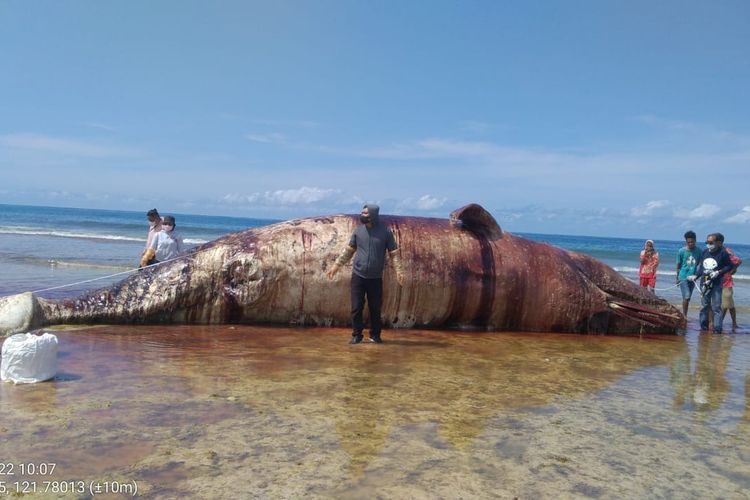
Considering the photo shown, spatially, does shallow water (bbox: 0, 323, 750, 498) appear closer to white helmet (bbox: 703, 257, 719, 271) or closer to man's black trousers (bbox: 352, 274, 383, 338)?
man's black trousers (bbox: 352, 274, 383, 338)

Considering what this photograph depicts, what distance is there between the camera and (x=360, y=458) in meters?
3.28

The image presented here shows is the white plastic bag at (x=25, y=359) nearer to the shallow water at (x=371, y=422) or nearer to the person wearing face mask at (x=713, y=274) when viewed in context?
the shallow water at (x=371, y=422)

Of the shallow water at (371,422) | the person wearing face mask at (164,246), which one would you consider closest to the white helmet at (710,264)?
the shallow water at (371,422)

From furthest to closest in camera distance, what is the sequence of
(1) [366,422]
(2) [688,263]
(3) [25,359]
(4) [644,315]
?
1. (2) [688,263]
2. (4) [644,315]
3. (3) [25,359]
4. (1) [366,422]

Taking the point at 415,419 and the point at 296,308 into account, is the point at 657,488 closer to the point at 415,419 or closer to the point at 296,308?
the point at 415,419

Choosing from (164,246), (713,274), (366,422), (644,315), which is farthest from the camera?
(713,274)

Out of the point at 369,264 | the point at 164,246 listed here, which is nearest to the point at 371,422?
the point at 369,264

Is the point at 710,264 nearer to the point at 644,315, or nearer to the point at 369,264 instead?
the point at 644,315

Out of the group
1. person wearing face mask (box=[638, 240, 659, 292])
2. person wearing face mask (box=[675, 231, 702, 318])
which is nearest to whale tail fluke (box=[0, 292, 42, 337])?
person wearing face mask (box=[675, 231, 702, 318])

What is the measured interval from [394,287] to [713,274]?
5.87 metres

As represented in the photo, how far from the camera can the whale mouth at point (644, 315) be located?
892 centimetres

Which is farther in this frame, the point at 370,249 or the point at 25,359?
the point at 370,249

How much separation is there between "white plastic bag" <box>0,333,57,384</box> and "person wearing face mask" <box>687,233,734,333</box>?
987 centimetres

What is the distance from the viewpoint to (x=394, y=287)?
312 inches
